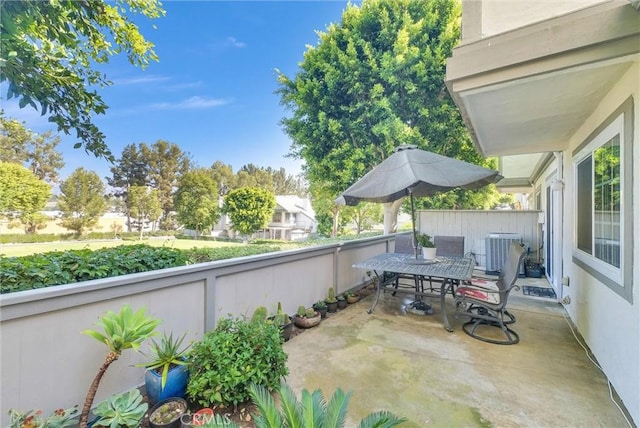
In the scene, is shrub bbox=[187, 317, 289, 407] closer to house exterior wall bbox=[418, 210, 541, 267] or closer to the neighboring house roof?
house exterior wall bbox=[418, 210, 541, 267]

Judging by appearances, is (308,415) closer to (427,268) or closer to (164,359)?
(164,359)

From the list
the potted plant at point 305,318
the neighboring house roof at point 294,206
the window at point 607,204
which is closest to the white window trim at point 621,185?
the window at point 607,204

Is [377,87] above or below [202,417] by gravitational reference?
above

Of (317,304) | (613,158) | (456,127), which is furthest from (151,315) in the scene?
(456,127)

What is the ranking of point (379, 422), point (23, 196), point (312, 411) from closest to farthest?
point (379, 422) → point (312, 411) → point (23, 196)

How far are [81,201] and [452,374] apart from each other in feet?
98.0

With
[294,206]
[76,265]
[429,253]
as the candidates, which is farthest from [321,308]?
[294,206]

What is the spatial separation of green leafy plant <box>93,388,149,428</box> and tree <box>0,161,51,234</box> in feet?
44.8

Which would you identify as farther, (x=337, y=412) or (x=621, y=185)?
(x=621, y=185)

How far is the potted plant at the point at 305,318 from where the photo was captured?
3.85m

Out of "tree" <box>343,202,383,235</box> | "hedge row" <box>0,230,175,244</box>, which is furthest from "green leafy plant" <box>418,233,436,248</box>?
"tree" <box>343,202,383,235</box>

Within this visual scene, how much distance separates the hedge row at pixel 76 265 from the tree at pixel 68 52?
1.33 m

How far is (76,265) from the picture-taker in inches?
86.3

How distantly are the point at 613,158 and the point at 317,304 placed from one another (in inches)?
152
